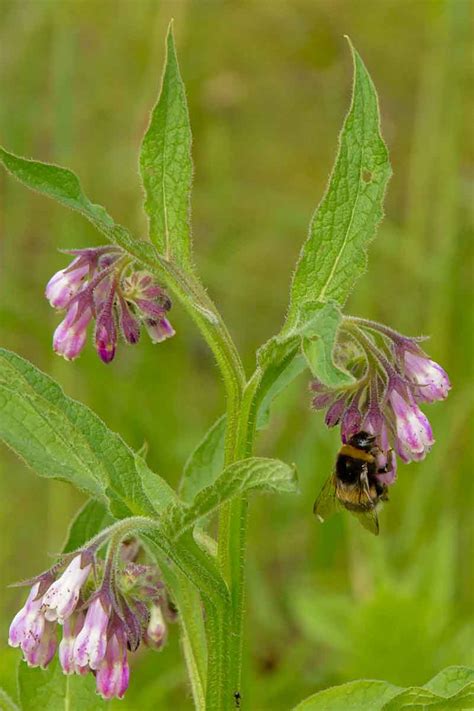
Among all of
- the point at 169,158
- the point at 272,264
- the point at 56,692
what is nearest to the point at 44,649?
the point at 56,692

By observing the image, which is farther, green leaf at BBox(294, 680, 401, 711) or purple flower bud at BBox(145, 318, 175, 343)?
purple flower bud at BBox(145, 318, 175, 343)

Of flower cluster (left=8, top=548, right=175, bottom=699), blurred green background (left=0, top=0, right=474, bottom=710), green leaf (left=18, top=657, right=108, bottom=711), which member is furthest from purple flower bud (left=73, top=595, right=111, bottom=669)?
blurred green background (left=0, top=0, right=474, bottom=710)

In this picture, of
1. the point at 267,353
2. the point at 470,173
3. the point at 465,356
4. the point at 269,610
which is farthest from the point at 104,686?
the point at 470,173

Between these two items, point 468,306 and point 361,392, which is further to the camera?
point 468,306

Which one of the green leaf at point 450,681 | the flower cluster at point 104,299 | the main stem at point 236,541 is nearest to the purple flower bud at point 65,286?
the flower cluster at point 104,299

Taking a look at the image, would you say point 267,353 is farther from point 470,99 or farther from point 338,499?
point 470,99

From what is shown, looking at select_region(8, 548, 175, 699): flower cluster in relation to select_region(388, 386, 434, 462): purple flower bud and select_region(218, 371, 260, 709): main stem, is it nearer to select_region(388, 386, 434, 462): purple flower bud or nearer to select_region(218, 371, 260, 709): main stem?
select_region(218, 371, 260, 709): main stem
